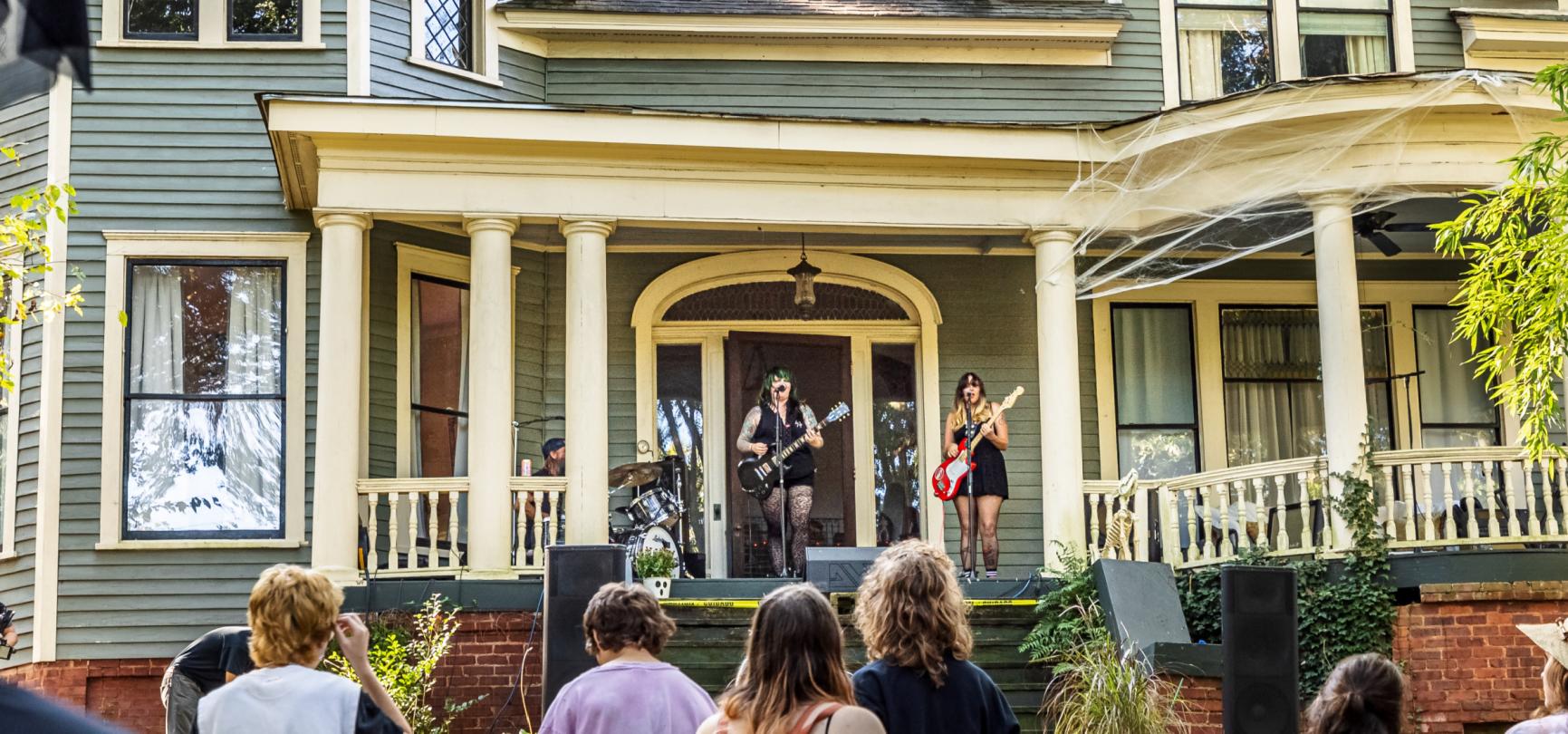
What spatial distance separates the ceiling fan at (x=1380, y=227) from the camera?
1257 centimetres

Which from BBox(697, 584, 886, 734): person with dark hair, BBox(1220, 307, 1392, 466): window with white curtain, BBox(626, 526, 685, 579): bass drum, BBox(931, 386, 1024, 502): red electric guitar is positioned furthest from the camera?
BBox(1220, 307, 1392, 466): window with white curtain

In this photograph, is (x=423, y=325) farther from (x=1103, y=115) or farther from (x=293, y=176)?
A: (x=1103, y=115)

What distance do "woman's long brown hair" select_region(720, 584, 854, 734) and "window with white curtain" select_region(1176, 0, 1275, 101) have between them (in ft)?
37.4

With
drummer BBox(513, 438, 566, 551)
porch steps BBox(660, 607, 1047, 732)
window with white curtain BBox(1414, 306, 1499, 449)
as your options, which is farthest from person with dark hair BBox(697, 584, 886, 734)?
window with white curtain BBox(1414, 306, 1499, 449)

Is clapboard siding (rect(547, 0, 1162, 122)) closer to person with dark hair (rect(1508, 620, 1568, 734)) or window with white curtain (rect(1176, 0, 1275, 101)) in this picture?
window with white curtain (rect(1176, 0, 1275, 101))

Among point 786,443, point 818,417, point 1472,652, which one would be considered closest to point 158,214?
point 786,443

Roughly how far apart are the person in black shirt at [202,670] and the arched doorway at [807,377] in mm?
7460

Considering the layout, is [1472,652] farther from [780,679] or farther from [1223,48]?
[780,679]

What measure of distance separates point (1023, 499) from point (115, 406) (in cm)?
693

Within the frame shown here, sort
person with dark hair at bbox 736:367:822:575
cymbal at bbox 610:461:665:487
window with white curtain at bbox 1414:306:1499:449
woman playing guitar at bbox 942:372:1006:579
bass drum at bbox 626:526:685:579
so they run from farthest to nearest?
window with white curtain at bbox 1414:306:1499:449 < cymbal at bbox 610:461:665:487 < person with dark hair at bbox 736:367:822:575 < bass drum at bbox 626:526:685:579 < woman playing guitar at bbox 942:372:1006:579

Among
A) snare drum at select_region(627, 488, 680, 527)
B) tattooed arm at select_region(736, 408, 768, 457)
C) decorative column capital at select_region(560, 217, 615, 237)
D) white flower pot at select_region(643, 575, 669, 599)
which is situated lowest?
white flower pot at select_region(643, 575, 669, 599)

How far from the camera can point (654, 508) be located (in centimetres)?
1226

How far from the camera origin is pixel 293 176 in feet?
39.1

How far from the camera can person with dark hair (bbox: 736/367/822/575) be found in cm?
1189
